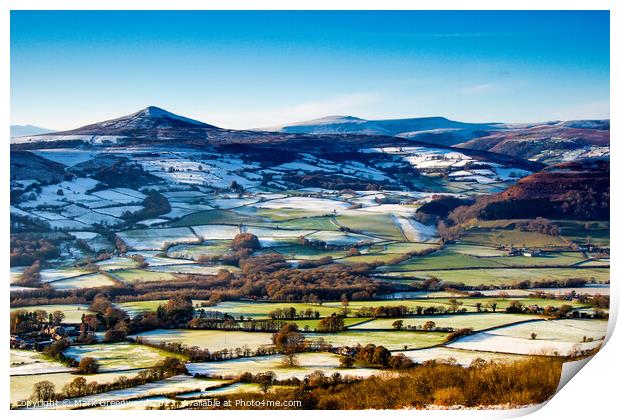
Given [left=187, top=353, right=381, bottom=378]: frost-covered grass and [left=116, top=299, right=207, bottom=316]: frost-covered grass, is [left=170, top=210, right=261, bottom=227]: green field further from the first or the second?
[left=187, top=353, right=381, bottom=378]: frost-covered grass

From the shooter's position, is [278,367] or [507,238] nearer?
[278,367]

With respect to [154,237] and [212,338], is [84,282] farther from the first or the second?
[212,338]

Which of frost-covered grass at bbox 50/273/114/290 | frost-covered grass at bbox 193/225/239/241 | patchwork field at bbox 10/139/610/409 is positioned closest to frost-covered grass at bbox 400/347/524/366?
patchwork field at bbox 10/139/610/409

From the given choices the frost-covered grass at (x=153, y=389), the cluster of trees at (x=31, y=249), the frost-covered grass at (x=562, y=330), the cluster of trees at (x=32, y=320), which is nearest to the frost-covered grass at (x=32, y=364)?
the cluster of trees at (x=32, y=320)

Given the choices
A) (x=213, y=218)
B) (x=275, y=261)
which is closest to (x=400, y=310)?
(x=275, y=261)

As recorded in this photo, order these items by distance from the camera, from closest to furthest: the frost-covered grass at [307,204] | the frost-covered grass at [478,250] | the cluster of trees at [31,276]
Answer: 1. the cluster of trees at [31,276]
2. the frost-covered grass at [478,250]
3. the frost-covered grass at [307,204]

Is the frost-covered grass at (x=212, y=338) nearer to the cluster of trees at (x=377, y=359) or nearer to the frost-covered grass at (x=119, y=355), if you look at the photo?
the frost-covered grass at (x=119, y=355)
